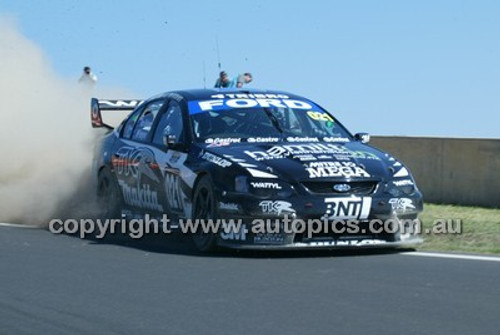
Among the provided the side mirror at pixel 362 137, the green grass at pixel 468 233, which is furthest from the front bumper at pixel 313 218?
the side mirror at pixel 362 137

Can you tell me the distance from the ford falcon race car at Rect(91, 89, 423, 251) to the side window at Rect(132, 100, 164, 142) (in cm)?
2

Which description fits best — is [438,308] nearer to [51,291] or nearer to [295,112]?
[51,291]

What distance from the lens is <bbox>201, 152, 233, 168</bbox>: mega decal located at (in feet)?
31.2

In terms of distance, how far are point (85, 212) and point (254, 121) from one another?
3.12 metres

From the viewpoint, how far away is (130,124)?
39.2 ft

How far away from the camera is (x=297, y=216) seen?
911 centimetres

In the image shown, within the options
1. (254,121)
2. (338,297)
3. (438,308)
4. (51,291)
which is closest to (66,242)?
(254,121)

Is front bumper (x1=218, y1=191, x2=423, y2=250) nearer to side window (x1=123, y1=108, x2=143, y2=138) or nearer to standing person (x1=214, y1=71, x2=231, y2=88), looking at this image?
side window (x1=123, y1=108, x2=143, y2=138)

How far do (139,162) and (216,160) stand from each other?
5.53 ft

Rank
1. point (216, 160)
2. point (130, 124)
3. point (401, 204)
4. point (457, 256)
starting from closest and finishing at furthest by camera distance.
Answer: point (457, 256)
point (401, 204)
point (216, 160)
point (130, 124)

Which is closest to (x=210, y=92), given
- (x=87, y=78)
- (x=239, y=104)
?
(x=239, y=104)

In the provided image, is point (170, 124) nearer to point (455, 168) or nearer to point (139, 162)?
point (139, 162)

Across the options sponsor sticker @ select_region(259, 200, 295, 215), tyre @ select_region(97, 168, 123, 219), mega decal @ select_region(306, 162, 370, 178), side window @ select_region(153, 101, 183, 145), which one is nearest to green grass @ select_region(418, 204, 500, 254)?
mega decal @ select_region(306, 162, 370, 178)

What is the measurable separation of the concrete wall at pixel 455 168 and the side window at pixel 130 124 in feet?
16.9
